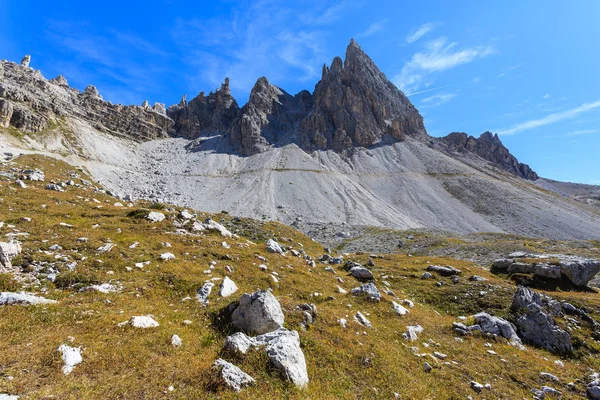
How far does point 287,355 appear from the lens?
791 centimetres

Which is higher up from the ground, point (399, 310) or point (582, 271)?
point (582, 271)

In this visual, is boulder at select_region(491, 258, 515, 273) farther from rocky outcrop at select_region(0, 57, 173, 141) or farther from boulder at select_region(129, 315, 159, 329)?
rocky outcrop at select_region(0, 57, 173, 141)

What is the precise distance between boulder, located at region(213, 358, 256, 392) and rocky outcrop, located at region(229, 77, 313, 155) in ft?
459

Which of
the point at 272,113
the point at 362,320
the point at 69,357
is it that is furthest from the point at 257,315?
the point at 272,113

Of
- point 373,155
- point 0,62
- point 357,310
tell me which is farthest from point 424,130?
point 0,62

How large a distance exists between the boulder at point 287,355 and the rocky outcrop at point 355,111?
14592cm

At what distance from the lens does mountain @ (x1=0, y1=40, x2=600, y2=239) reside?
85.0 meters

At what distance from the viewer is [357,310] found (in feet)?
46.5

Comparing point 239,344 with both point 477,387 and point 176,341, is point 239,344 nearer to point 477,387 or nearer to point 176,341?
point 176,341

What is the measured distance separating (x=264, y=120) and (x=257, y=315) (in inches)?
6735

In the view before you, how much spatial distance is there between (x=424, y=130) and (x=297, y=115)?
282 ft

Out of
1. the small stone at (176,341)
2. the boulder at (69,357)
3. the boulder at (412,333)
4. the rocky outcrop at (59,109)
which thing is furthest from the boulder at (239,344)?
the rocky outcrop at (59,109)

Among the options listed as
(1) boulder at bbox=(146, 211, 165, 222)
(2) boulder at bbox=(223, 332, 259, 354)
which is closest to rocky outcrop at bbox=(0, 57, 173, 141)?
(1) boulder at bbox=(146, 211, 165, 222)

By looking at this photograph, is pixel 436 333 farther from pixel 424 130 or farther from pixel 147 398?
pixel 424 130
